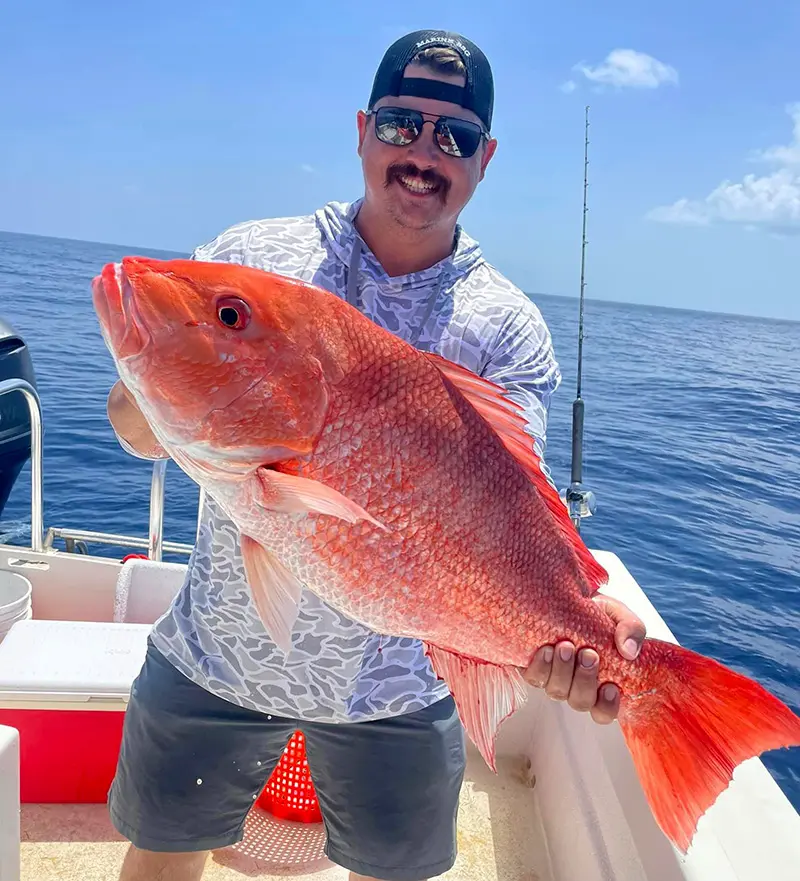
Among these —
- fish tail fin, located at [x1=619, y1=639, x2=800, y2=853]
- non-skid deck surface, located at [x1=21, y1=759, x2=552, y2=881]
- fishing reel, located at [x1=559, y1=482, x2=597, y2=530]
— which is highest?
fishing reel, located at [x1=559, y1=482, x2=597, y2=530]

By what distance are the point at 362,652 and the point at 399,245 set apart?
1124 mm

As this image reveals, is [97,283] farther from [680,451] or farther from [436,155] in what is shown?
[680,451]

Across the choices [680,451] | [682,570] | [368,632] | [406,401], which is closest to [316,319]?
[406,401]

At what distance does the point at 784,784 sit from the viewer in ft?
18.9

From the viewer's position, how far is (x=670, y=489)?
13.0 metres

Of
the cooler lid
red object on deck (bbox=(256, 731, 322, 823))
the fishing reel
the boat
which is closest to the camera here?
the boat

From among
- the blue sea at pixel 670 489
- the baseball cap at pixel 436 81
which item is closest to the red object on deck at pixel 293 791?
the baseball cap at pixel 436 81

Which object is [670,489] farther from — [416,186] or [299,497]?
[299,497]

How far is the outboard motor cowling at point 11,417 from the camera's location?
5547 millimetres

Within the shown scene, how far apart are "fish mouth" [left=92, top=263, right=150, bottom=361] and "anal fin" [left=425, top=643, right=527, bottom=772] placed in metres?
0.90

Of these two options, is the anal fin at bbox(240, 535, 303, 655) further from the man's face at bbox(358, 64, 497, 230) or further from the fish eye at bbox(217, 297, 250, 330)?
the man's face at bbox(358, 64, 497, 230)

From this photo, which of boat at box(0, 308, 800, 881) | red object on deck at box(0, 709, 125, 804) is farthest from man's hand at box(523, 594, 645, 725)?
red object on deck at box(0, 709, 125, 804)

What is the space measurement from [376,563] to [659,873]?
143 cm

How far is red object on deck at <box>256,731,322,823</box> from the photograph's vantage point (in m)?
3.18
